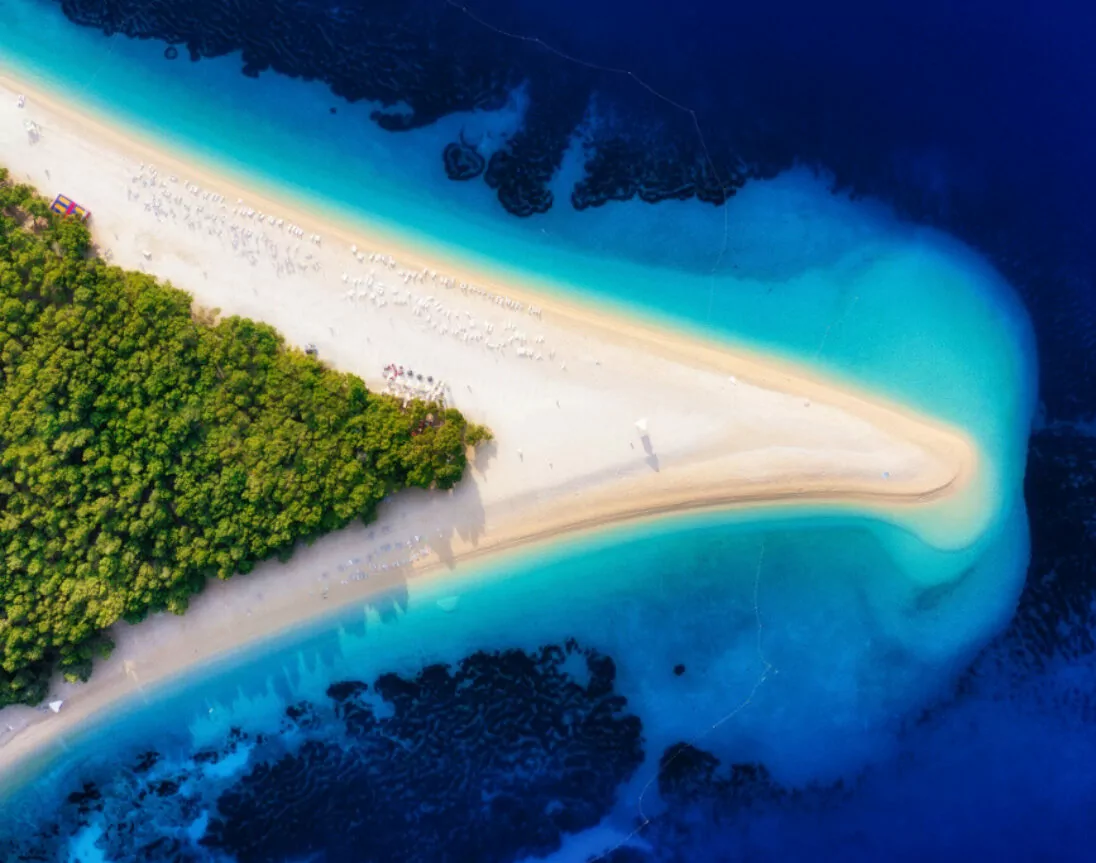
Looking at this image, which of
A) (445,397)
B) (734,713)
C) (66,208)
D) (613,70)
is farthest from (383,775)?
(613,70)

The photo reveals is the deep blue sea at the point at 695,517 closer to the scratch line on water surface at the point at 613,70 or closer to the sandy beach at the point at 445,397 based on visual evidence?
the scratch line on water surface at the point at 613,70

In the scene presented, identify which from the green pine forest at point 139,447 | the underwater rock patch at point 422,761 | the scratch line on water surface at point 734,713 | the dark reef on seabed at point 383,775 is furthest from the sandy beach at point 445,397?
the underwater rock patch at point 422,761

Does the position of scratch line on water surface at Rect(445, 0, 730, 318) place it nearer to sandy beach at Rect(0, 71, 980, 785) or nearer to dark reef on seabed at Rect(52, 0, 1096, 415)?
dark reef on seabed at Rect(52, 0, 1096, 415)

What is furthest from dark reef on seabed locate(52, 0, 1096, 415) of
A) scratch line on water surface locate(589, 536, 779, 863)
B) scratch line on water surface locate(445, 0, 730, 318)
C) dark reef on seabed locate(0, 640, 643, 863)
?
dark reef on seabed locate(0, 640, 643, 863)

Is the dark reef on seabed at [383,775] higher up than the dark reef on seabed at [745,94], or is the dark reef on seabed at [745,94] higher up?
the dark reef on seabed at [745,94]

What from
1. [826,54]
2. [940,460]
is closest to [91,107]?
[826,54]

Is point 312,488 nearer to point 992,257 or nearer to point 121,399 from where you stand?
point 121,399
